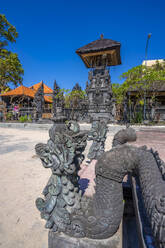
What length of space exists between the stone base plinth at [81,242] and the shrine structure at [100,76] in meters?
12.2

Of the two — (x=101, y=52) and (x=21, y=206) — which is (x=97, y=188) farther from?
(x=101, y=52)

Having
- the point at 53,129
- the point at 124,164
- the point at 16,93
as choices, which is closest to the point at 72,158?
the point at 53,129

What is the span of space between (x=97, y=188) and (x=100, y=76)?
1623cm

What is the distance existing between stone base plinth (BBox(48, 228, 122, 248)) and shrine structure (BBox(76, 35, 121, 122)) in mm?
12212

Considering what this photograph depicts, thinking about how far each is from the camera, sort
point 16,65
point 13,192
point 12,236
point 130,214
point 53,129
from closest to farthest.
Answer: point 53,129 → point 12,236 → point 130,214 → point 13,192 → point 16,65

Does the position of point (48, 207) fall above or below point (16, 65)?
below

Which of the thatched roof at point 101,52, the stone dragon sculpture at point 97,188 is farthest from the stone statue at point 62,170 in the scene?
the thatched roof at point 101,52

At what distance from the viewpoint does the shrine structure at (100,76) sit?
529 inches

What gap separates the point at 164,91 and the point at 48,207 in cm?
1816

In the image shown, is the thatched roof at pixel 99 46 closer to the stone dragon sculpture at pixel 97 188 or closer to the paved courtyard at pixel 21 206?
the paved courtyard at pixel 21 206

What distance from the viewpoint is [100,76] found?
52.5 feet

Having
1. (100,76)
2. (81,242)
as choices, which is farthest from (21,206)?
(100,76)

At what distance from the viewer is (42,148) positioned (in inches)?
50.6

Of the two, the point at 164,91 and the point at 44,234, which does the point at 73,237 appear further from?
the point at 164,91
